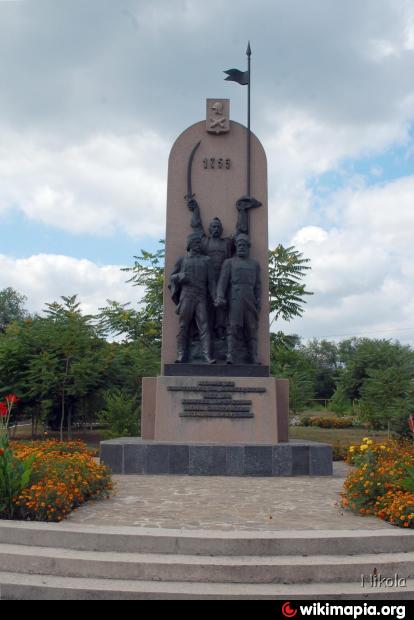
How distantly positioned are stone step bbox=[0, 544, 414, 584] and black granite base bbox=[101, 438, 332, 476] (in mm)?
4386

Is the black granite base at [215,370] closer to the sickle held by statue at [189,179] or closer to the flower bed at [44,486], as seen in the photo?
the sickle held by statue at [189,179]

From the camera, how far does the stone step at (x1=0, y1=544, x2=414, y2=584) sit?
15.4ft

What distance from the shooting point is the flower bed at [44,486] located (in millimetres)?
5773

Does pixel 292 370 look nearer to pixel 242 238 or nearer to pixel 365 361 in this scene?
pixel 365 361

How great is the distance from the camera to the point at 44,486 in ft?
19.9

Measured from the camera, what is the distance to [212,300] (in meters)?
11.0

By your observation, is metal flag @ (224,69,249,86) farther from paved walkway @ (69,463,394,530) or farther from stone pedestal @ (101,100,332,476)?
paved walkway @ (69,463,394,530)

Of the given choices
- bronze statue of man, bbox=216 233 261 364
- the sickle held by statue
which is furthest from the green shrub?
the sickle held by statue

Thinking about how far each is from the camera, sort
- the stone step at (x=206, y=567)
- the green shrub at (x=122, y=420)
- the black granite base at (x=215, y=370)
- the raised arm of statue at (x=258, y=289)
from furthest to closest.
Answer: the green shrub at (x=122, y=420), the raised arm of statue at (x=258, y=289), the black granite base at (x=215, y=370), the stone step at (x=206, y=567)

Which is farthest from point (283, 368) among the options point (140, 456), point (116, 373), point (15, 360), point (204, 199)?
point (140, 456)

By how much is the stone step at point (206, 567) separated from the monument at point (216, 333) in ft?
14.7

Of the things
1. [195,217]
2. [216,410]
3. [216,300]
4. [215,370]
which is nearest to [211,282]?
[216,300]
